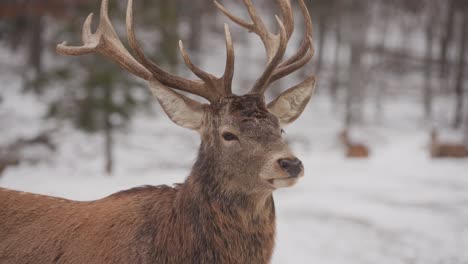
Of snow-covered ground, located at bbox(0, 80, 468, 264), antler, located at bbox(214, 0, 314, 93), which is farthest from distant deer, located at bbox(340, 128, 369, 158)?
antler, located at bbox(214, 0, 314, 93)

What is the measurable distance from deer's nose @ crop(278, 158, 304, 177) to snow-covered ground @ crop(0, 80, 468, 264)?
2.43 metres

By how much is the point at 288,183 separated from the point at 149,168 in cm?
1039

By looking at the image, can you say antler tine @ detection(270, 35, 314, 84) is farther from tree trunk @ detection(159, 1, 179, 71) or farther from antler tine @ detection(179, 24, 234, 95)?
tree trunk @ detection(159, 1, 179, 71)

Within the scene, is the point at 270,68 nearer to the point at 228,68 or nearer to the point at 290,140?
the point at 228,68

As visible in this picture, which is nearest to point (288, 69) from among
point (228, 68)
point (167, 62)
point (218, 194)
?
point (228, 68)

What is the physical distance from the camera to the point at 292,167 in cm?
288

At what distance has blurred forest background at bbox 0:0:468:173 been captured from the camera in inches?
443

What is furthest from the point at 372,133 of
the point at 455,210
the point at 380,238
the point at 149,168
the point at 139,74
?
the point at 139,74

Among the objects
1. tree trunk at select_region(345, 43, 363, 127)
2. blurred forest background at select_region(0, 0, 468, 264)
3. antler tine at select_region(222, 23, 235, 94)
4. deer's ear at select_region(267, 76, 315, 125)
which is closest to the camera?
antler tine at select_region(222, 23, 235, 94)

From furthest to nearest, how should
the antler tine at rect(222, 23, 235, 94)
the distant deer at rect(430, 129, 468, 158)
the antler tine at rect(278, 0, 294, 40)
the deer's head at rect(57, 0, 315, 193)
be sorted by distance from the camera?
the distant deer at rect(430, 129, 468, 158) → the antler tine at rect(278, 0, 294, 40) → the antler tine at rect(222, 23, 235, 94) → the deer's head at rect(57, 0, 315, 193)

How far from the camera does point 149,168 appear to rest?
12930mm

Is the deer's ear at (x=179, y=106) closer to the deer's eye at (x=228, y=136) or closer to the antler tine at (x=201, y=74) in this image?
the antler tine at (x=201, y=74)

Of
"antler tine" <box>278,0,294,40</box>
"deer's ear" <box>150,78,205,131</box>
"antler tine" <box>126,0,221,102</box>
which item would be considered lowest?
"deer's ear" <box>150,78,205,131</box>

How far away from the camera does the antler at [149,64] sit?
11.1 ft
